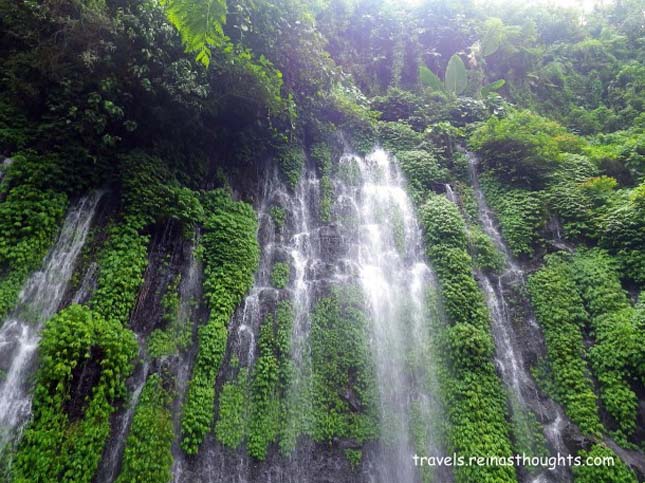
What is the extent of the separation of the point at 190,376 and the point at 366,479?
398cm

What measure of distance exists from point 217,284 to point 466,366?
5.80 m

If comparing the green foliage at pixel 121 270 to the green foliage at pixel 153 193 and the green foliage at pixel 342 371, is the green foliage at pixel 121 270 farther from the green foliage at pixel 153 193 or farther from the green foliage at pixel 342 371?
the green foliage at pixel 342 371

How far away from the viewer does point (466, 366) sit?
770cm

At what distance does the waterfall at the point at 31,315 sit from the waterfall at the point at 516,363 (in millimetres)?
8735

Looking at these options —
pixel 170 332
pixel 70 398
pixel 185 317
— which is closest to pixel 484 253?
pixel 185 317

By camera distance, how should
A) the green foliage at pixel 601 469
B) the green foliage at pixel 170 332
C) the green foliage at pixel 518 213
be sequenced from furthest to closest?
the green foliage at pixel 518 213, the green foliage at pixel 170 332, the green foliage at pixel 601 469

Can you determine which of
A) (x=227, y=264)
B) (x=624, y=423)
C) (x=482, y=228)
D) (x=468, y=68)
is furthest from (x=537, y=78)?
(x=227, y=264)

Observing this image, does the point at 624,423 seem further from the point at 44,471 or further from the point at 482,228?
the point at 44,471

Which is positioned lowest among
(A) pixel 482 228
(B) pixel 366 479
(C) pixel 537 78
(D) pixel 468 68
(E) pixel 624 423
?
(B) pixel 366 479

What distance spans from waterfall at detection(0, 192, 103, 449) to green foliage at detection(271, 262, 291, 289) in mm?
4185

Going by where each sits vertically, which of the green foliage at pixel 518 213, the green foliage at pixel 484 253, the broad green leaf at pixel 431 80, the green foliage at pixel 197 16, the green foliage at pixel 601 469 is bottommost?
the green foliage at pixel 601 469

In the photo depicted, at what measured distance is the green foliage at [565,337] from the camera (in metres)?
6.94

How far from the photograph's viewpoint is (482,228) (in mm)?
10469

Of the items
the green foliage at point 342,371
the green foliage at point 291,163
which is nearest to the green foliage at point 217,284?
the green foliage at point 291,163
